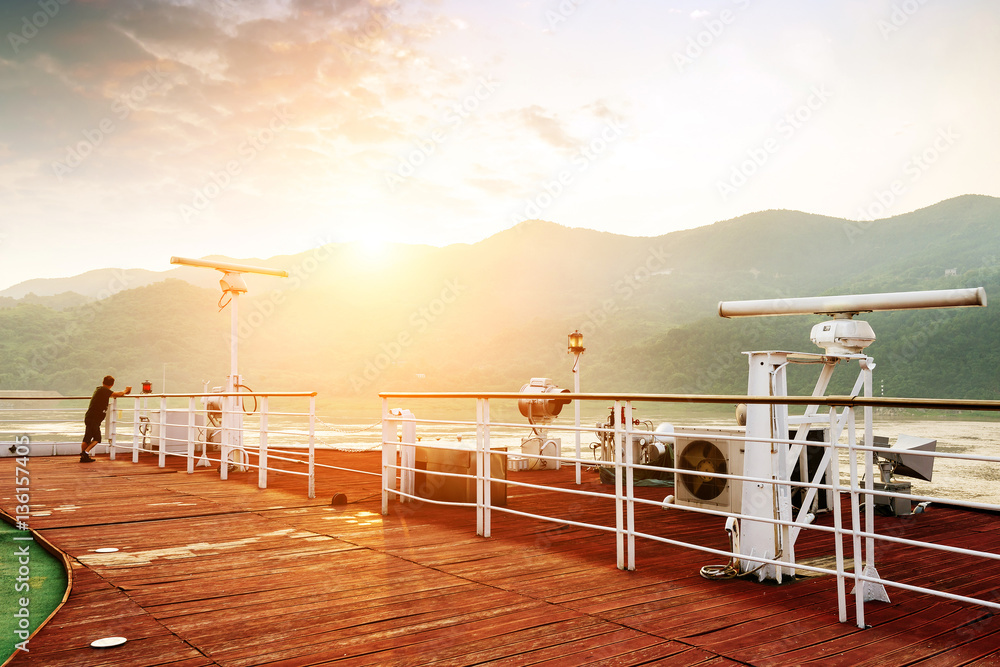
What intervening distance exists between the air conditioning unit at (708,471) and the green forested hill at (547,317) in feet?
226

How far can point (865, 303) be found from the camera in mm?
3227

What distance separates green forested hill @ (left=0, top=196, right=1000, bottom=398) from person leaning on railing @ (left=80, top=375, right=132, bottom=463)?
6158 cm

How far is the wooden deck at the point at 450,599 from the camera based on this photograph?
252 centimetres

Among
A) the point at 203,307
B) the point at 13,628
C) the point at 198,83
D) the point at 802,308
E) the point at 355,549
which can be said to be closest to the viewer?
the point at 13,628

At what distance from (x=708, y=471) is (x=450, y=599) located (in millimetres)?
3180

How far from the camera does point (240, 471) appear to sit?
8.85 m

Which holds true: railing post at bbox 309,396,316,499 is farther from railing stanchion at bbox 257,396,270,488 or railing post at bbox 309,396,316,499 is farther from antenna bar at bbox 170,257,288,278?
antenna bar at bbox 170,257,288,278

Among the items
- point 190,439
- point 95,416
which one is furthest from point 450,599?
point 95,416

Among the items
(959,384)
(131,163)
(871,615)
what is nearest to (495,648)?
(871,615)

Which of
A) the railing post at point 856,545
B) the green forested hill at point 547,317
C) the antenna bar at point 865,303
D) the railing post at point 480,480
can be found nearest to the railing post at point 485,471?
the railing post at point 480,480

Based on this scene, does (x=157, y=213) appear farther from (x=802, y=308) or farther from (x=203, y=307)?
(x=203, y=307)

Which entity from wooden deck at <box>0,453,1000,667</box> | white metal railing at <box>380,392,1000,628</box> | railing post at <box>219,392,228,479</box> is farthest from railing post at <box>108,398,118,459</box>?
white metal railing at <box>380,392,1000,628</box>

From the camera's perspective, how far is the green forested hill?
3738 inches

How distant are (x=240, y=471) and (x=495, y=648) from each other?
23.8ft
